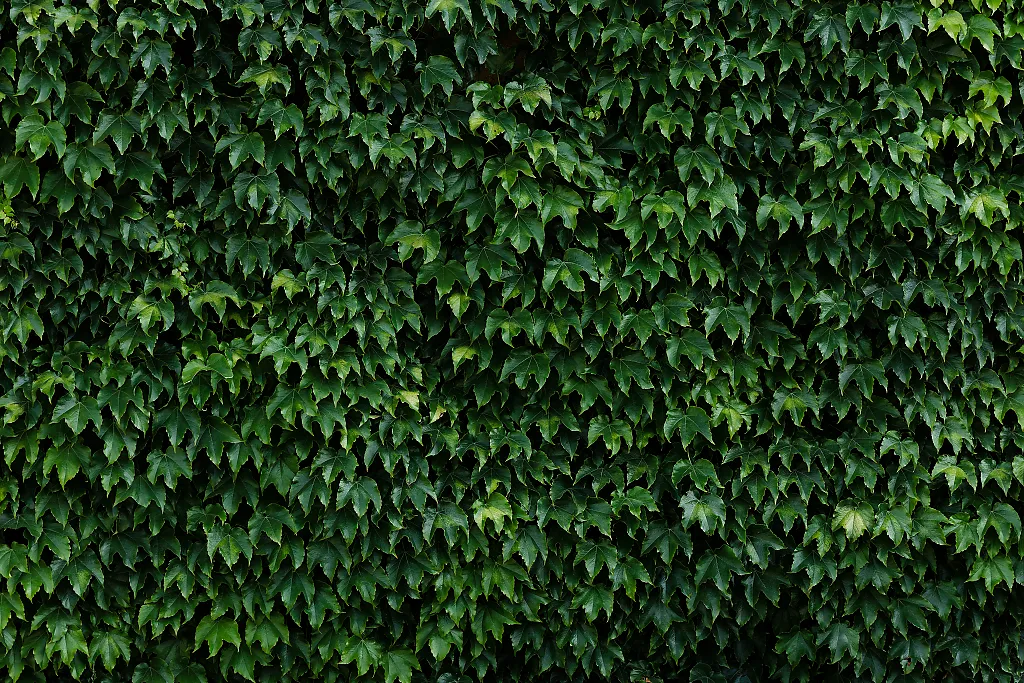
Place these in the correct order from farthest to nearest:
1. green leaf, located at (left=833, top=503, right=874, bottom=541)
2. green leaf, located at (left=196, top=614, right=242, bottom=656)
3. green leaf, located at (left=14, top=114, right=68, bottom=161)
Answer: green leaf, located at (left=833, top=503, right=874, bottom=541)
green leaf, located at (left=196, top=614, right=242, bottom=656)
green leaf, located at (left=14, top=114, right=68, bottom=161)

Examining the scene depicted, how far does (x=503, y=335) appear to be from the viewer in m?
3.33

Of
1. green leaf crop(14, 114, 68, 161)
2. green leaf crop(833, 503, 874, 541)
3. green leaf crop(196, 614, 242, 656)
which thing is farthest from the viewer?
green leaf crop(833, 503, 874, 541)

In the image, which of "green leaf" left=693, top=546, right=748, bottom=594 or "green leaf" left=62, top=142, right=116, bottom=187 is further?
"green leaf" left=693, top=546, right=748, bottom=594

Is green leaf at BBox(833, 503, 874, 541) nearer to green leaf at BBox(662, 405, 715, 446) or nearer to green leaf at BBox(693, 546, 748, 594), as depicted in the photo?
green leaf at BBox(693, 546, 748, 594)

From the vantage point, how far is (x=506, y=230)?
332cm

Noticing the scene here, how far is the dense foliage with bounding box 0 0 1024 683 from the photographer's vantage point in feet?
10.7

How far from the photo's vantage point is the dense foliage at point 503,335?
3.27 m

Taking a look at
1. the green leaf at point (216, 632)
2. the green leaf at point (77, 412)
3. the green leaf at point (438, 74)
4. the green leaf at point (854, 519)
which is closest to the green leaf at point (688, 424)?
the green leaf at point (854, 519)

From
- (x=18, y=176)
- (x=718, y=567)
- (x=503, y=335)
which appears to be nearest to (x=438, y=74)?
(x=503, y=335)

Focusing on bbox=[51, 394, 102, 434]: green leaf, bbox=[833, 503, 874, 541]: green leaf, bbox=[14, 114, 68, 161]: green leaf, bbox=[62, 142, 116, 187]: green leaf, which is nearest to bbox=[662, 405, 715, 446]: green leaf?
bbox=[833, 503, 874, 541]: green leaf

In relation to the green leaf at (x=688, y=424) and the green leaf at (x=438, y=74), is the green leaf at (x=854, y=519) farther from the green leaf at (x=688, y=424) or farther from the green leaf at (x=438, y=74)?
the green leaf at (x=438, y=74)

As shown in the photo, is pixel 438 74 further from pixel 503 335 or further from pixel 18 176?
pixel 18 176

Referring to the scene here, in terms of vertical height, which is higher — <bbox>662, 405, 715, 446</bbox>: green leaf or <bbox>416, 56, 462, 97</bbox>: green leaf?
<bbox>416, 56, 462, 97</bbox>: green leaf

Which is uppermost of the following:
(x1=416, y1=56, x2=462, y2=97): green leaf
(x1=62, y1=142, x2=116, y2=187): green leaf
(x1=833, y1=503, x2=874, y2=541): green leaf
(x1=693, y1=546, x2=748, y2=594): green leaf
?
(x1=416, y1=56, x2=462, y2=97): green leaf
